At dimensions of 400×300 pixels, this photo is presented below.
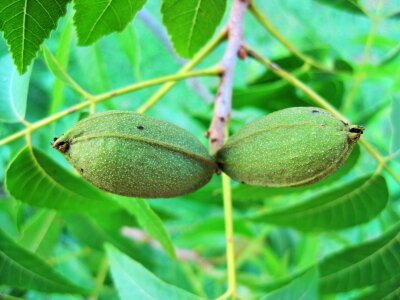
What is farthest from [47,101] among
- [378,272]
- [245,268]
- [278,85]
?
[245,268]

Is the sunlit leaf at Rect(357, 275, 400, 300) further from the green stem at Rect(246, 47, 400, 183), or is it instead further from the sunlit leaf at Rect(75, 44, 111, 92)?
the sunlit leaf at Rect(75, 44, 111, 92)

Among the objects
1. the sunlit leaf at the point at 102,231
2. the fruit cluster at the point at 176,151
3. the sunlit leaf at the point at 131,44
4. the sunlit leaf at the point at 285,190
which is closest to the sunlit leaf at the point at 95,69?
the sunlit leaf at the point at 131,44

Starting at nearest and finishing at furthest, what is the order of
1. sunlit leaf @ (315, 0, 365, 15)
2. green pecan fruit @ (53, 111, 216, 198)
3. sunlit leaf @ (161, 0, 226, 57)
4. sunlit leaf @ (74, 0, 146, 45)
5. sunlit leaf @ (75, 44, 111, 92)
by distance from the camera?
green pecan fruit @ (53, 111, 216, 198), sunlit leaf @ (74, 0, 146, 45), sunlit leaf @ (161, 0, 226, 57), sunlit leaf @ (315, 0, 365, 15), sunlit leaf @ (75, 44, 111, 92)

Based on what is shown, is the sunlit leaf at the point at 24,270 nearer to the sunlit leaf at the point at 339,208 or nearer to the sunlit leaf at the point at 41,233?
the sunlit leaf at the point at 41,233

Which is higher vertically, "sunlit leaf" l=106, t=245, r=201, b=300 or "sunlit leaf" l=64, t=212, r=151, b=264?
"sunlit leaf" l=64, t=212, r=151, b=264

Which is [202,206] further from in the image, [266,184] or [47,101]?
[266,184]

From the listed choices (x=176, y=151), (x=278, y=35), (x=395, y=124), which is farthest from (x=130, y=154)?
(x=278, y=35)

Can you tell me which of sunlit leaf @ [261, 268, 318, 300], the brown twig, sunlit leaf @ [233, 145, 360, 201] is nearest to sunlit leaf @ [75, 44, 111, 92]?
the brown twig
